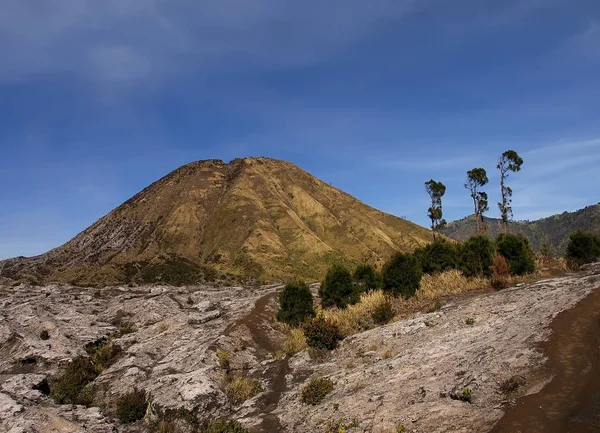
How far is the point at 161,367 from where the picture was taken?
65.6ft

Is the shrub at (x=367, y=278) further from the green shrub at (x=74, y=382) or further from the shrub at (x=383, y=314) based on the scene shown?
the green shrub at (x=74, y=382)

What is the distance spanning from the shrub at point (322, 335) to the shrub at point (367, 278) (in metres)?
10.5

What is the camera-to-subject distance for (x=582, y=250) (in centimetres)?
2530

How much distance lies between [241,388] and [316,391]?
4058mm

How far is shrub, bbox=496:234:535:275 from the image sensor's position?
23.2 m

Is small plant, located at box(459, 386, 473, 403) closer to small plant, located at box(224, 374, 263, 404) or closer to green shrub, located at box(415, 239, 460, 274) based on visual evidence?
small plant, located at box(224, 374, 263, 404)

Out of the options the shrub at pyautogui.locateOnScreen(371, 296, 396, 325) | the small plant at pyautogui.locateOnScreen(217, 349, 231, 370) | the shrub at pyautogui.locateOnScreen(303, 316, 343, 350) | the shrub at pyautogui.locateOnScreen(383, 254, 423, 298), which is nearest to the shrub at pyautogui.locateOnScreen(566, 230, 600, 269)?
the shrub at pyautogui.locateOnScreen(383, 254, 423, 298)

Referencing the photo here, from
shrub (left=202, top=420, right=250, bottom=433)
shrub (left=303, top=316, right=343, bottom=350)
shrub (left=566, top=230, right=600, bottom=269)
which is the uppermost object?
shrub (left=566, top=230, right=600, bottom=269)

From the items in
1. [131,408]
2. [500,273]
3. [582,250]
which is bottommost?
[131,408]

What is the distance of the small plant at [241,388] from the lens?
52.7 ft

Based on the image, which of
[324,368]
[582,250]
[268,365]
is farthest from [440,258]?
[268,365]

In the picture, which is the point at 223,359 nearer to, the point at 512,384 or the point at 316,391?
the point at 316,391

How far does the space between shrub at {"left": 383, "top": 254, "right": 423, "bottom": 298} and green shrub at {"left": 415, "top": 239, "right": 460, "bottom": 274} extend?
4.05m

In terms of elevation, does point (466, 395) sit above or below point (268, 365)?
above
